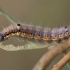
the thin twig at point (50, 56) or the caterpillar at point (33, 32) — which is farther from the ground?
the caterpillar at point (33, 32)

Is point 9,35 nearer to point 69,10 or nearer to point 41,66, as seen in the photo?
point 41,66

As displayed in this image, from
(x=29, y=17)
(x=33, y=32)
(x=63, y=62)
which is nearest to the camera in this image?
(x=63, y=62)

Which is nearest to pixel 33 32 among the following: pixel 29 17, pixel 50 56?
pixel 50 56

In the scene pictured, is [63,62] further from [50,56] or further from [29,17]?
[29,17]

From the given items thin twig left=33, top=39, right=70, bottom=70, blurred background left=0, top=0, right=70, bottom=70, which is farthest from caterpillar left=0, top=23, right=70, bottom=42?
blurred background left=0, top=0, right=70, bottom=70

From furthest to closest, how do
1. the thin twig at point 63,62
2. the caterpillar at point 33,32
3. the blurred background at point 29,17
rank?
the blurred background at point 29,17 → the caterpillar at point 33,32 → the thin twig at point 63,62

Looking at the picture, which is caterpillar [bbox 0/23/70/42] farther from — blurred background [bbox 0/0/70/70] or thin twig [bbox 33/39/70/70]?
blurred background [bbox 0/0/70/70]

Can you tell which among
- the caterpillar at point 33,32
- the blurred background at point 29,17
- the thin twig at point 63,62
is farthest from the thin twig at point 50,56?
the blurred background at point 29,17

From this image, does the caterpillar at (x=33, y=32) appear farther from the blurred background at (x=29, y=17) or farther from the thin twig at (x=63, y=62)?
the blurred background at (x=29, y=17)
